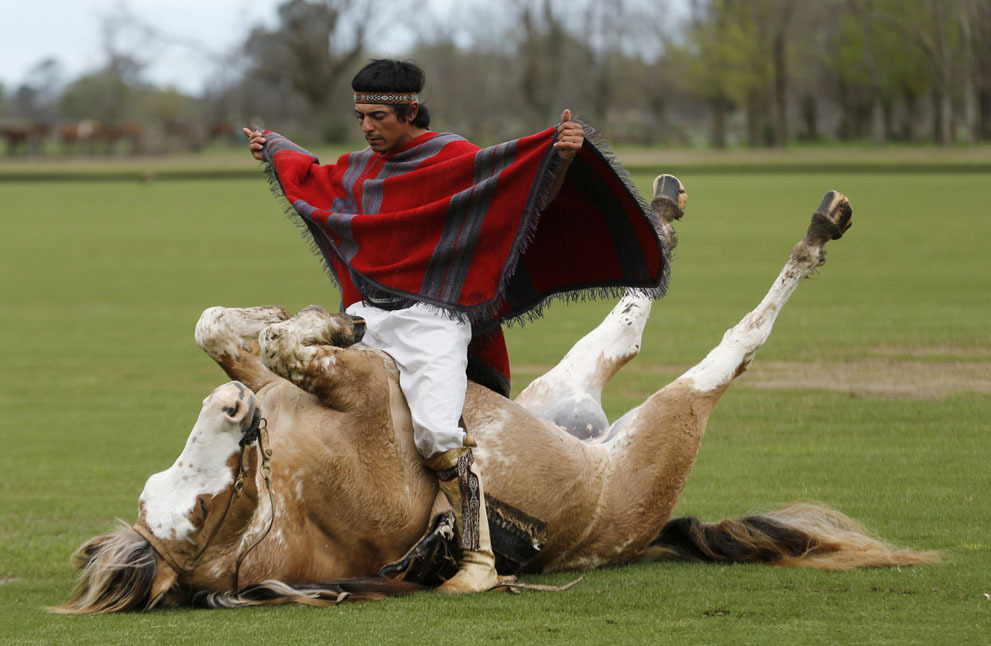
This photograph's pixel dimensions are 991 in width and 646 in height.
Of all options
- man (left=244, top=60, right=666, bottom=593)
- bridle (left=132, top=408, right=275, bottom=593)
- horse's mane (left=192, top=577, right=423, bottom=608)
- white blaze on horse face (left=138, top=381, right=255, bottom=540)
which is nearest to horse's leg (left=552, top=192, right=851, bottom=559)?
man (left=244, top=60, right=666, bottom=593)

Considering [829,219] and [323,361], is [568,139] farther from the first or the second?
[829,219]

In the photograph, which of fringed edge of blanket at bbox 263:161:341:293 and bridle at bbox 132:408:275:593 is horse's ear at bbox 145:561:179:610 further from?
fringed edge of blanket at bbox 263:161:341:293

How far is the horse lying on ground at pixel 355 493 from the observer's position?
4465 millimetres

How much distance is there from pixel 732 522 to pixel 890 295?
10.1m

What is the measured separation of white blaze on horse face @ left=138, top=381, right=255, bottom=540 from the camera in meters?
4.36

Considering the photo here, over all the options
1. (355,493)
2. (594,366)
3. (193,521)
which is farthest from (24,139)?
(193,521)

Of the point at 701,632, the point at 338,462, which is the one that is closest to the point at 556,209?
the point at 338,462

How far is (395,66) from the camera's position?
5398 millimetres

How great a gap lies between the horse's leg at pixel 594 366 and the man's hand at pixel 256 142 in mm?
1554

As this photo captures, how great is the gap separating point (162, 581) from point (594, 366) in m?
2.54

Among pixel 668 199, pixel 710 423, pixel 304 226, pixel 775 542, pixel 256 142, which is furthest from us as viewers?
pixel 710 423

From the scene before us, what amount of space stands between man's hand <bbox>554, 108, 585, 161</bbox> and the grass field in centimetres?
159

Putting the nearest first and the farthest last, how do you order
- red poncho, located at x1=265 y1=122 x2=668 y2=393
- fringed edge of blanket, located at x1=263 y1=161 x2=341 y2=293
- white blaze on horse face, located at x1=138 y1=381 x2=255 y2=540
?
1. white blaze on horse face, located at x1=138 y1=381 x2=255 y2=540
2. red poncho, located at x1=265 y1=122 x2=668 y2=393
3. fringed edge of blanket, located at x1=263 y1=161 x2=341 y2=293

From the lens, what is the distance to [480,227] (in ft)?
17.1
